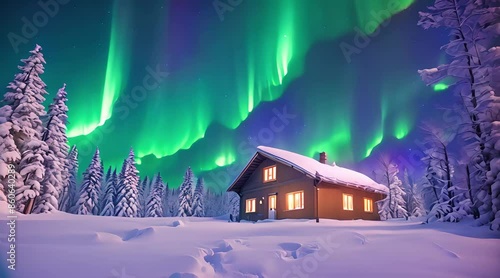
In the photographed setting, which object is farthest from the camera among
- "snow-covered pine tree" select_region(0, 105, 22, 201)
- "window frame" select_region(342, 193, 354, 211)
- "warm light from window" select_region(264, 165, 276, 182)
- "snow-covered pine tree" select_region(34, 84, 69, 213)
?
"snow-covered pine tree" select_region(34, 84, 69, 213)

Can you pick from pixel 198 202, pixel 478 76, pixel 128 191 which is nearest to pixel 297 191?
pixel 478 76

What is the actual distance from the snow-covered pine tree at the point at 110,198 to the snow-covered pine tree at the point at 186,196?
12.0 m

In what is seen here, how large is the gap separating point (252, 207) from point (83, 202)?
28.5 m

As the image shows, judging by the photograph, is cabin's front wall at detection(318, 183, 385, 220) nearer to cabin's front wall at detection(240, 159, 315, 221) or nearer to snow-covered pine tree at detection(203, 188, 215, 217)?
cabin's front wall at detection(240, 159, 315, 221)

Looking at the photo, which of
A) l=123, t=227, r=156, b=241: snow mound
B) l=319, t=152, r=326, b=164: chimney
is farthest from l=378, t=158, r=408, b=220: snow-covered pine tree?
l=123, t=227, r=156, b=241: snow mound

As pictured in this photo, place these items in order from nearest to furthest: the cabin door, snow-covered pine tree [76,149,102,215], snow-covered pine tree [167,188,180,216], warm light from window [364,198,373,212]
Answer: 1. the cabin door
2. warm light from window [364,198,373,212]
3. snow-covered pine tree [76,149,102,215]
4. snow-covered pine tree [167,188,180,216]

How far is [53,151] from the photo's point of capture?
28.0 metres

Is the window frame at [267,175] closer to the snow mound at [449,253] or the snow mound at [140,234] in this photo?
the snow mound at [140,234]

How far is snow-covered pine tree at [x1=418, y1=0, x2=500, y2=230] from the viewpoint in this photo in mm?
9766

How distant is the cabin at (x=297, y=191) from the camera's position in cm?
2291

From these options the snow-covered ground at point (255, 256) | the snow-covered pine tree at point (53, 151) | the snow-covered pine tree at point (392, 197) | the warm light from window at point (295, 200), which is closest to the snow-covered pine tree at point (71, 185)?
the snow-covered pine tree at point (53, 151)

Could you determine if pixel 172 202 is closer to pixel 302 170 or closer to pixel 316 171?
pixel 302 170

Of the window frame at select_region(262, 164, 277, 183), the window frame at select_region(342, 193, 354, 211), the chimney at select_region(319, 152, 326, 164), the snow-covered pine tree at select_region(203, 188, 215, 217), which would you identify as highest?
the chimney at select_region(319, 152, 326, 164)

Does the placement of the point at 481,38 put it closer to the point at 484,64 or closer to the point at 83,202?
the point at 484,64
